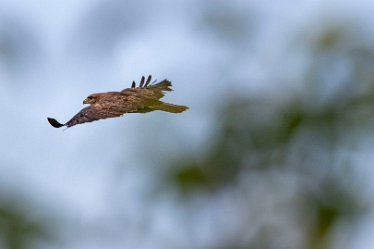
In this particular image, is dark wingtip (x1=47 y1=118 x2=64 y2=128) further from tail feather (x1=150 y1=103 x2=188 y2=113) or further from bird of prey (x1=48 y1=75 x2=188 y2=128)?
tail feather (x1=150 y1=103 x2=188 y2=113)

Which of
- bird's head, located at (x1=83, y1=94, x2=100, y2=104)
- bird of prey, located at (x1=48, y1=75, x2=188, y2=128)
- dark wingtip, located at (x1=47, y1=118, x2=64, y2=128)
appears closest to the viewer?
bird of prey, located at (x1=48, y1=75, x2=188, y2=128)

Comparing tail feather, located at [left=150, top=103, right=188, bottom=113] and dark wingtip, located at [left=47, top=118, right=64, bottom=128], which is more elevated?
tail feather, located at [left=150, top=103, right=188, bottom=113]

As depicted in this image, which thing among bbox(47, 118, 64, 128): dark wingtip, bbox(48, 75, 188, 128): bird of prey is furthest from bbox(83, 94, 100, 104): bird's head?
bbox(47, 118, 64, 128): dark wingtip

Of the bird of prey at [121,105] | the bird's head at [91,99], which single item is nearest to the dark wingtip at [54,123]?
the bird of prey at [121,105]

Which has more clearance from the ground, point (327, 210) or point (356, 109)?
point (356, 109)

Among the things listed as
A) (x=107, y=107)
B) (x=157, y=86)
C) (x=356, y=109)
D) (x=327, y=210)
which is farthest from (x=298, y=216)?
(x=157, y=86)

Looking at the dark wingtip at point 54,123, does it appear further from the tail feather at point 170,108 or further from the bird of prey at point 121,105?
the tail feather at point 170,108

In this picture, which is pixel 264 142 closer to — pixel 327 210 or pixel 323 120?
pixel 323 120

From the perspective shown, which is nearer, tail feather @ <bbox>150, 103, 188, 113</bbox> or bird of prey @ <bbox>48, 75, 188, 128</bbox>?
bird of prey @ <bbox>48, 75, 188, 128</bbox>
